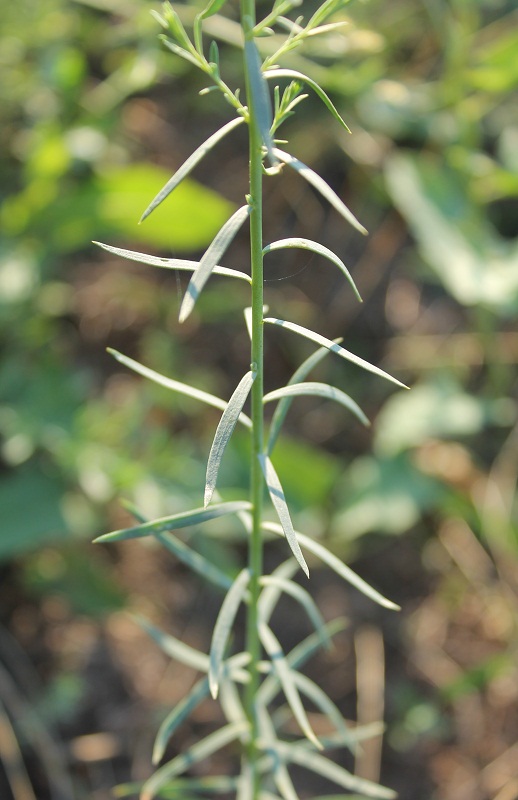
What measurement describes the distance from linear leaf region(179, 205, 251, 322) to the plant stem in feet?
0.04

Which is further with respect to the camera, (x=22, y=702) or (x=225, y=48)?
(x=225, y=48)

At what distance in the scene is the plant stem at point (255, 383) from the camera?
0.46m

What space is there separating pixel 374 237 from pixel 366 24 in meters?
0.44

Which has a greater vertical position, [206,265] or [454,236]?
[206,265]

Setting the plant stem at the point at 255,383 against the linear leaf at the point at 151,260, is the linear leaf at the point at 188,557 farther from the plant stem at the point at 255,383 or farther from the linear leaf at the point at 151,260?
the linear leaf at the point at 151,260

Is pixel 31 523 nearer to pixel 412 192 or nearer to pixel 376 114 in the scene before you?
pixel 412 192

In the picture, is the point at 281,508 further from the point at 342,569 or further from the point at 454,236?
the point at 454,236

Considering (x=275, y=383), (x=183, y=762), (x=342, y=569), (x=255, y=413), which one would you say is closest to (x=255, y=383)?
(x=255, y=413)

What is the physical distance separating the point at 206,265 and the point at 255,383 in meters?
0.13

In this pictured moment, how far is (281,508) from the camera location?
496 mm

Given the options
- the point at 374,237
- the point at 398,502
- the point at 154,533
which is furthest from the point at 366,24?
the point at 154,533

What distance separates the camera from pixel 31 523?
1.25 metres

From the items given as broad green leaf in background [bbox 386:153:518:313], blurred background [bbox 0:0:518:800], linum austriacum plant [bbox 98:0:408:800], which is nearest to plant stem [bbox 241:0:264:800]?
linum austriacum plant [bbox 98:0:408:800]

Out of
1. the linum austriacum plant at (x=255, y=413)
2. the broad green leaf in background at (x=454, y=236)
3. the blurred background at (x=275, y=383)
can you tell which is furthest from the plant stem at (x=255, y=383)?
the broad green leaf in background at (x=454, y=236)
